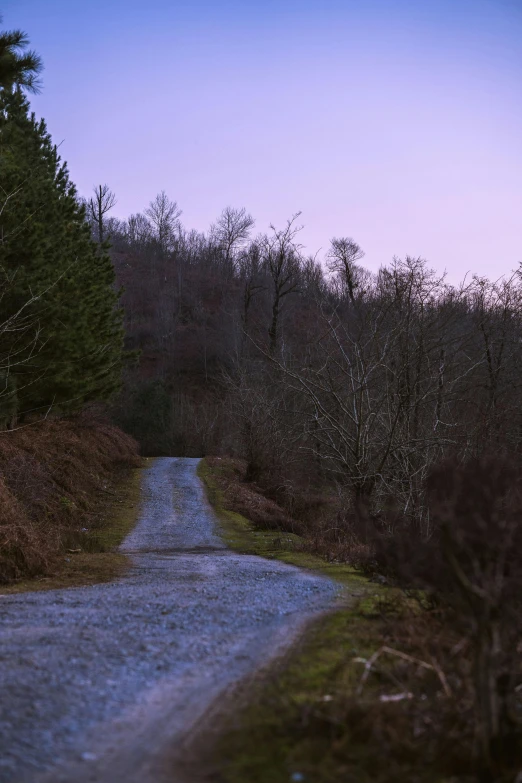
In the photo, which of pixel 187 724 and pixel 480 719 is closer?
pixel 480 719

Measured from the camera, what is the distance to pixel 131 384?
1732 inches

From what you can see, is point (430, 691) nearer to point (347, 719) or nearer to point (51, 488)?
point (347, 719)

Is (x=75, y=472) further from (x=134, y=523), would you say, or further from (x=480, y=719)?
(x=480, y=719)

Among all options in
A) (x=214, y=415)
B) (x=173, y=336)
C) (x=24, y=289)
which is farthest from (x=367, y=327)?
(x=173, y=336)

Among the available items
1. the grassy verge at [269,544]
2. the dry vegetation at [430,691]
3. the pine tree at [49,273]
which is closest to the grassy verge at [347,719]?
the dry vegetation at [430,691]

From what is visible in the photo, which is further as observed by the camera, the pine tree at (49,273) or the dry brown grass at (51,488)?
the pine tree at (49,273)

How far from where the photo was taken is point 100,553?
12961mm

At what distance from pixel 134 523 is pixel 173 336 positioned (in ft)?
167

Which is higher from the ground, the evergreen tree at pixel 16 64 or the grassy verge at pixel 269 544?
the evergreen tree at pixel 16 64

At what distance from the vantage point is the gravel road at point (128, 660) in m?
3.39

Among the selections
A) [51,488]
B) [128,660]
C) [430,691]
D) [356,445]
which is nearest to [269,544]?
[356,445]

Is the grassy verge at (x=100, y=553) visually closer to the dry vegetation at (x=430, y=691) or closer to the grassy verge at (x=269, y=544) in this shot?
the grassy verge at (x=269, y=544)

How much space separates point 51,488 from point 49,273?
5.78 m

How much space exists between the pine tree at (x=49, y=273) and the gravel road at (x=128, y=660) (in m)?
6.83
